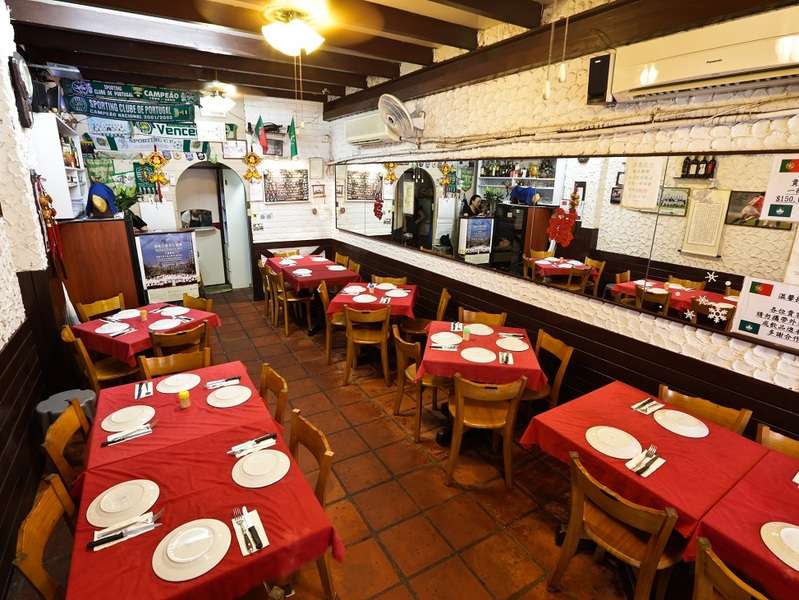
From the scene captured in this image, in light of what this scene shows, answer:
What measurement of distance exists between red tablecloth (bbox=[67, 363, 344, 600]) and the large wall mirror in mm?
2620

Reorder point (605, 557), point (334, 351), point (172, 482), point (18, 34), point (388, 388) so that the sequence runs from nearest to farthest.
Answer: point (172, 482)
point (605, 557)
point (18, 34)
point (388, 388)
point (334, 351)

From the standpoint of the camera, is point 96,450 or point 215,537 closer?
point 215,537

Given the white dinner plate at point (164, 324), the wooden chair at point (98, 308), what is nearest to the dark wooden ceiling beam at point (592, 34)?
the white dinner plate at point (164, 324)

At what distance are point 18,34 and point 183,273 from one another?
2933 millimetres

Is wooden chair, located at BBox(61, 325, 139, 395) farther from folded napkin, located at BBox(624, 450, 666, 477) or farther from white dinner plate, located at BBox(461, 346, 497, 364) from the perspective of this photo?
folded napkin, located at BBox(624, 450, 666, 477)

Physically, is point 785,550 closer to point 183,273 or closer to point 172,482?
point 172,482

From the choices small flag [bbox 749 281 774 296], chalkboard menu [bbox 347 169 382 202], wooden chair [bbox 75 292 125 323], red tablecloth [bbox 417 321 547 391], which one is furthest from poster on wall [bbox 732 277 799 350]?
wooden chair [bbox 75 292 125 323]

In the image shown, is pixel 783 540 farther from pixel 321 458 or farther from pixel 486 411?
pixel 321 458

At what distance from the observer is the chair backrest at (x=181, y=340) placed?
3.39 meters

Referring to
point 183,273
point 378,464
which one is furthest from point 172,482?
point 183,273

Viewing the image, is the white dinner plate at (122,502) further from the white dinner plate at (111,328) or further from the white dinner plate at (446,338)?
the white dinner plate at (111,328)

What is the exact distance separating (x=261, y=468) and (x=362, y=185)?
560 centimetres

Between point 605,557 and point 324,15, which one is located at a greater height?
point 324,15

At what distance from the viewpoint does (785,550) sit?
1535mm
